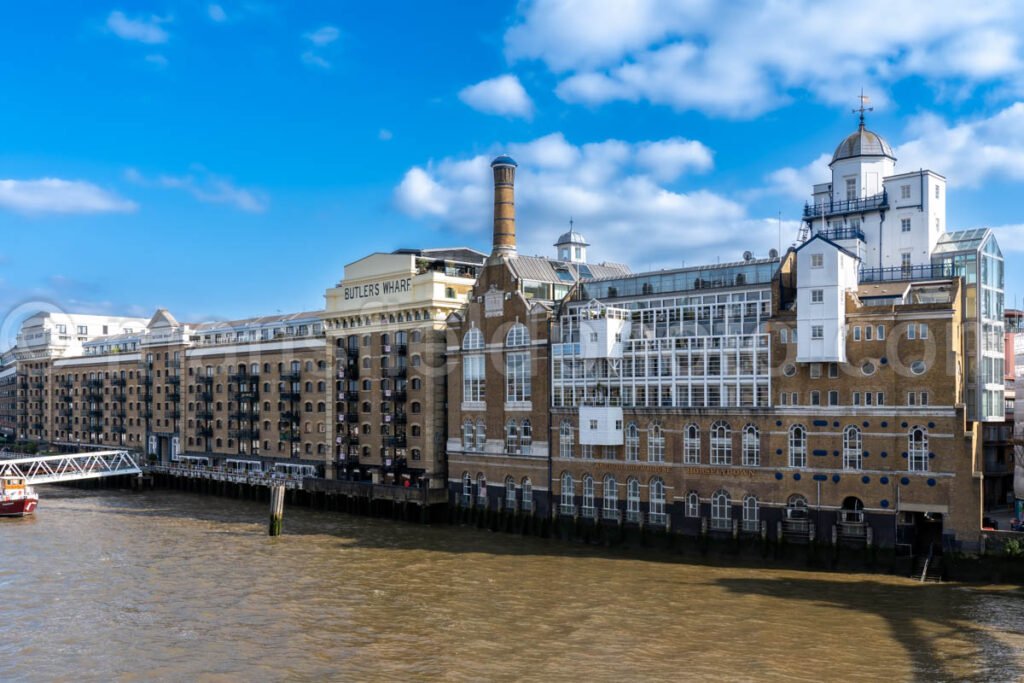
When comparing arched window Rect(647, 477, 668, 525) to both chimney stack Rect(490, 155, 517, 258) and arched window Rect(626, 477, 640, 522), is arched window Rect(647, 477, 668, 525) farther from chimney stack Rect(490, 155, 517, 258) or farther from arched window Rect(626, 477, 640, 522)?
chimney stack Rect(490, 155, 517, 258)

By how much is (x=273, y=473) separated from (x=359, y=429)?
35.8ft

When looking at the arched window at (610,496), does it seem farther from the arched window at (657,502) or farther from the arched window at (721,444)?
the arched window at (721,444)

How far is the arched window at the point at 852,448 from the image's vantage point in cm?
5172

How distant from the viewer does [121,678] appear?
3325 centimetres

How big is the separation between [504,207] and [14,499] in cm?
4461

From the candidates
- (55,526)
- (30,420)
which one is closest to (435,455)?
(55,526)

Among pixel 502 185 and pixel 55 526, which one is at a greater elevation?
pixel 502 185

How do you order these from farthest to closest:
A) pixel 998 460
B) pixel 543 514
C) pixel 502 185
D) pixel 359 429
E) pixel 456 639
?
pixel 359 429 < pixel 502 185 < pixel 543 514 < pixel 998 460 < pixel 456 639

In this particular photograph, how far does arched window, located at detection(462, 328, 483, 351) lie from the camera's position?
235ft

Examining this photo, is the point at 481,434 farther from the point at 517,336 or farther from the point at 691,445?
the point at 691,445

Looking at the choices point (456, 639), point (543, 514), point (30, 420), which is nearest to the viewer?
point (456, 639)

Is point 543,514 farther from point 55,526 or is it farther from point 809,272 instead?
point 55,526

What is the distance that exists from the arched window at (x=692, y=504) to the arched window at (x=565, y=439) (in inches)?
386

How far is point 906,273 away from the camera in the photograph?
6022cm
